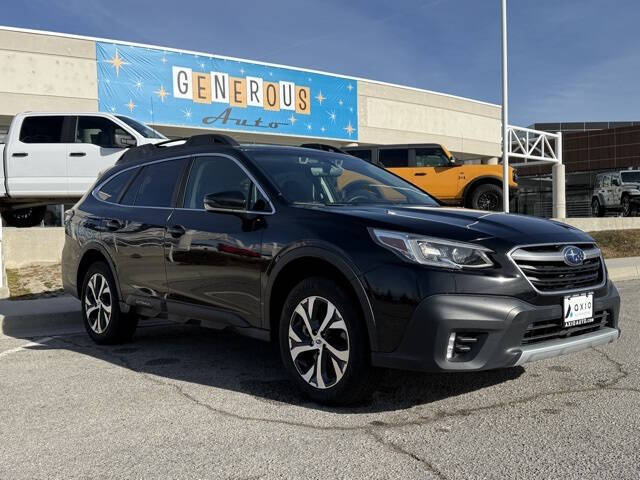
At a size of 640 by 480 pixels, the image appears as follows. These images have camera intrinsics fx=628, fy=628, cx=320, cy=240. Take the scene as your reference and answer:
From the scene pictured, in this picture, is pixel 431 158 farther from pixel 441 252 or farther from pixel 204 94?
pixel 441 252

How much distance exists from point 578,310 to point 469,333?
0.79m

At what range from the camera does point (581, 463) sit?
9.54 feet

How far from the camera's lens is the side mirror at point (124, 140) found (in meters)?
11.0

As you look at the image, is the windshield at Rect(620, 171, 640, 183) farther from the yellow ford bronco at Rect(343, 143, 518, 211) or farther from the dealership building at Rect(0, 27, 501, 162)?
the dealership building at Rect(0, 27, 501, 162)

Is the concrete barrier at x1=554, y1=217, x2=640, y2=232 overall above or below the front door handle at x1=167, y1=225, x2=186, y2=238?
above

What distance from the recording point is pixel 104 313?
5.89 m

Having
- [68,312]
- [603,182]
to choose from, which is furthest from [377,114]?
[68,312]

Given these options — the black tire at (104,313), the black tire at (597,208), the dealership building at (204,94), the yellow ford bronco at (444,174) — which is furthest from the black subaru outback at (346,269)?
the black tire at (597,208)

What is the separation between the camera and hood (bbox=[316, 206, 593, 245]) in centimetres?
359

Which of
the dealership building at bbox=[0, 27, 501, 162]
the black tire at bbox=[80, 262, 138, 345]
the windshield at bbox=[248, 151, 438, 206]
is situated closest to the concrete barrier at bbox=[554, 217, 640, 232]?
the dealership building at bbox=[0, 27, 501, 162]

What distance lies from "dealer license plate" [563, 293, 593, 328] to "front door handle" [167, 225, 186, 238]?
2794 mm

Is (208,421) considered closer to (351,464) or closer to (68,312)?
(351,464)

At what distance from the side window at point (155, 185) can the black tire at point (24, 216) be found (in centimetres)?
809

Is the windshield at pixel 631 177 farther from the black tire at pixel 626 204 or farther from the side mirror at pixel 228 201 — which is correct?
the side mirror at pixel 228 201
